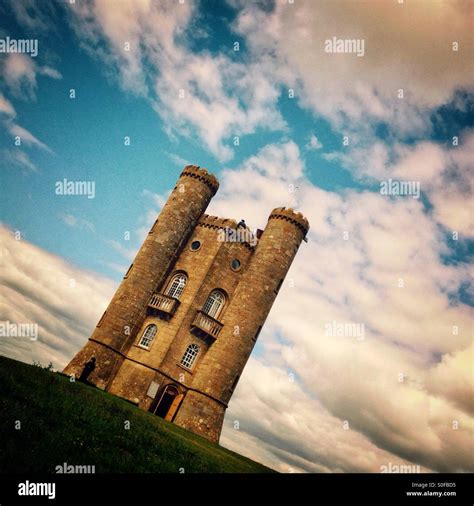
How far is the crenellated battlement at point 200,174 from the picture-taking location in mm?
30375

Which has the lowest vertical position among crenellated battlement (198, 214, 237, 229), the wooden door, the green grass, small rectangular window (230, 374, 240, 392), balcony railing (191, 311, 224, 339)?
the green grass

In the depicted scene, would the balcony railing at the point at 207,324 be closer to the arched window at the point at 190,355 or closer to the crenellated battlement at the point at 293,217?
the arched window at the point at 190,355

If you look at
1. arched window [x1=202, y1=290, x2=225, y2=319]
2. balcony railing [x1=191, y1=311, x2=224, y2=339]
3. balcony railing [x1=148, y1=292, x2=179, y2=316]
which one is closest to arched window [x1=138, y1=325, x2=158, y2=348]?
balcony railing [x1=148, y1=292, x2=179, y2=316]

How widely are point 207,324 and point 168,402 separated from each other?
20.3 feet

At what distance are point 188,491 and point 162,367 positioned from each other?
2131cm

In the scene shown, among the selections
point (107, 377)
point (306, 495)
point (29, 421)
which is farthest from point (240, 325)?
point (306, 495)

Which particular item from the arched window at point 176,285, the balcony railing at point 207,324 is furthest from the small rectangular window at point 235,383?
the arched window at point 176,285

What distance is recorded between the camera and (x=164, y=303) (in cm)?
2647

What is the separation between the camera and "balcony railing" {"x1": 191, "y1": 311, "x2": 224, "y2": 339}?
26.1m

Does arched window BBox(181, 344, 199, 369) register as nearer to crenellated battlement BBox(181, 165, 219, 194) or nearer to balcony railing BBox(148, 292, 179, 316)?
balcony railing BBox(148, 292, 179, 316)

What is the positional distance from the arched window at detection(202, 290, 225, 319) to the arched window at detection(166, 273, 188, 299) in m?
2.38

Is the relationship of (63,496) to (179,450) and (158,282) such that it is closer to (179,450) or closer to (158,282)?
(179,450)

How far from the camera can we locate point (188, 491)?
171 inches

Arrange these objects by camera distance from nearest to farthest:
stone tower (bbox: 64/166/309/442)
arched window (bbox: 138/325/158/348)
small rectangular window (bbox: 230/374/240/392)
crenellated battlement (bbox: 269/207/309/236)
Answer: stone tower (bbox: 64/166/309/442)
small rectangular window (bbox: 230/374/240/392)
arched window (bbox: 138/325/158/348)
crenellated battlement (bbox: 269/207/309/236)
